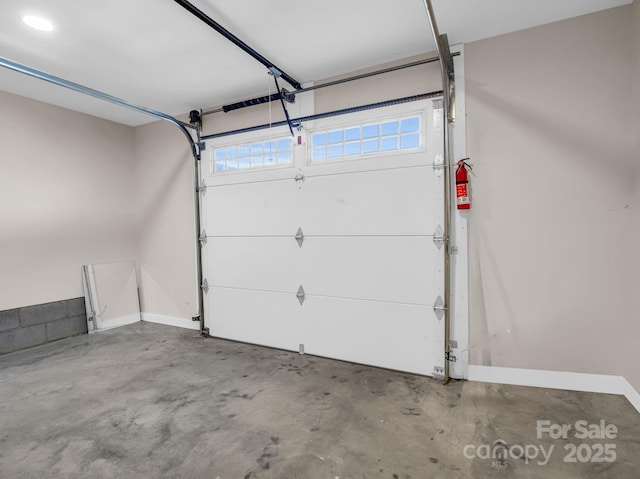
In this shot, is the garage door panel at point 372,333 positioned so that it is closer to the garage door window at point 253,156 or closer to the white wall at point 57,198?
the garage door window at point 253,156

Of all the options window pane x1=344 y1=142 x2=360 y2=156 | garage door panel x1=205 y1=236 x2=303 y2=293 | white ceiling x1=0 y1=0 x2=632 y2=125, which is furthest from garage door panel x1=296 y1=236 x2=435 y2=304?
white ceiling x1=0 y1=0 x2=632 y2=125

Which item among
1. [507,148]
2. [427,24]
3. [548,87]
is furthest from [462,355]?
[427,24]

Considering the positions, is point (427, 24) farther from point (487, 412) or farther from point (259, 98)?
point (487, 412)

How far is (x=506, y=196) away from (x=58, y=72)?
4145mm

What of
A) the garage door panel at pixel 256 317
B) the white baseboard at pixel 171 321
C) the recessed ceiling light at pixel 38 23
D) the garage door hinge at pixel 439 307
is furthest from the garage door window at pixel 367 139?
the white baseboard at pixel 171 321

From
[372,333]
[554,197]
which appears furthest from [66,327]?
[554,197]

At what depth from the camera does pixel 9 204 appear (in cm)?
334

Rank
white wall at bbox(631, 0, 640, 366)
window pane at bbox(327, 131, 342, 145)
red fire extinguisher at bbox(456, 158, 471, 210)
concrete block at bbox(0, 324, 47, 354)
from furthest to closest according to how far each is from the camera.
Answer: concrete block at bbox(0, 324, 47, 354) < window pane at bbox(327, 131, 342, 145) < red fire extinguisher at bbox(456, 158, 471, 210) < white wall at bbox(631, 0, 640, 366)

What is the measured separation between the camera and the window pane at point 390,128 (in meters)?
2.78

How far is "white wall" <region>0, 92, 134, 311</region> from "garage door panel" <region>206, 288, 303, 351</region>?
175cm

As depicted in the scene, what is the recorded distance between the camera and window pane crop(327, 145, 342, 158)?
119 inches

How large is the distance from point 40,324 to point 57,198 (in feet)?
4.77

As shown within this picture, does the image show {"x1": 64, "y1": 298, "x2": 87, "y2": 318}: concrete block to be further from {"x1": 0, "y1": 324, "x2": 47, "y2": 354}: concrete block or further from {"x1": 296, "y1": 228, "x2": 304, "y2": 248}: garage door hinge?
{"x1": 296, "y1": 228, "x2": 304, "y2": 248}: garage door hinge

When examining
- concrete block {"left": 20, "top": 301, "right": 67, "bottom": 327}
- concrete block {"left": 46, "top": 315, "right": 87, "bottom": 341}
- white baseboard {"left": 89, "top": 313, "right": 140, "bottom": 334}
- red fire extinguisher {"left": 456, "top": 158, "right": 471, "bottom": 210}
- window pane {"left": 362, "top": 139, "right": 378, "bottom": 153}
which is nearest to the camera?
red fire extinguisher {"left": 456, "top": 158, "right": 471, "bottom": 210}
